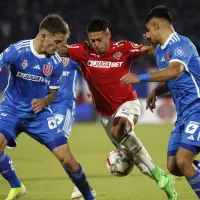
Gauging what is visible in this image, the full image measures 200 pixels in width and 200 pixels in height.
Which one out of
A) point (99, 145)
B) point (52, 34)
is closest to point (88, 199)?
point (52, 34)

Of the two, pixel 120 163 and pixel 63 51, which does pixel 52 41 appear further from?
pixel 120 163

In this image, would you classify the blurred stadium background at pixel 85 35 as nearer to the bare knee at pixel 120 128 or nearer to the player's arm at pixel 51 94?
the bare knee at pixel 120 128

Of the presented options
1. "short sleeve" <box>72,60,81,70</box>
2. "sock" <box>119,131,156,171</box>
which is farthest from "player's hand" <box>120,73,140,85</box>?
"short sleeve" <box>72,60,81,70</box>

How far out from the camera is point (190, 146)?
6.06 meters

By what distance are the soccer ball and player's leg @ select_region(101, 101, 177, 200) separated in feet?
1.00

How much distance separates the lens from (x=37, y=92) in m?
6.88

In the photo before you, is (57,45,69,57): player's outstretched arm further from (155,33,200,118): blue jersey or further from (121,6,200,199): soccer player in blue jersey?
(155,33,200,118): blue jersey

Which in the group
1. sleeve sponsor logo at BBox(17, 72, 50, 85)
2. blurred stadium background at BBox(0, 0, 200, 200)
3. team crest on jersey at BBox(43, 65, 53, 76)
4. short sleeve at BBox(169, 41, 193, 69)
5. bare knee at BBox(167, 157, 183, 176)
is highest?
short sleeve at BBox(169, 41, 193, 69)

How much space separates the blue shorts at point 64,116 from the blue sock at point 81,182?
6.95ft

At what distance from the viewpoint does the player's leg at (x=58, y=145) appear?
656 cm

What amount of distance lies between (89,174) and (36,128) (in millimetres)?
3009

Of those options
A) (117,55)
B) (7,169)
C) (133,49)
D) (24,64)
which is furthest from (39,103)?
(133,49)

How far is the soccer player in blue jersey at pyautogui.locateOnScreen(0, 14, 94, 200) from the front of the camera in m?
6.66

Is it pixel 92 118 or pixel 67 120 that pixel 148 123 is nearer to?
pixel 92 118
